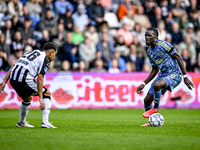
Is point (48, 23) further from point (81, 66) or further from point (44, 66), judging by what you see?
point (44, 66)

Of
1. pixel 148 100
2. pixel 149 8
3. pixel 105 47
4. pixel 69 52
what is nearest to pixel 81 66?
pixel 69 52

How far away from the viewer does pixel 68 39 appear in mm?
15211

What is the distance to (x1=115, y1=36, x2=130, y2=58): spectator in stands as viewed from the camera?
1594 cm

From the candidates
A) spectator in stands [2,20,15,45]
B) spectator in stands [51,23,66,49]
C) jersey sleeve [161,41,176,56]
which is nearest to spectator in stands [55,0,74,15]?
spectator in stands [51,23,66,49]

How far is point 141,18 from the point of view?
17938mm

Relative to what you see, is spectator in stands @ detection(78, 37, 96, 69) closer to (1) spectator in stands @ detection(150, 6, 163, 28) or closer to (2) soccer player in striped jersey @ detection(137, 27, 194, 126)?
(1) spectator in stands @ detection(150, 6, 163, 28)

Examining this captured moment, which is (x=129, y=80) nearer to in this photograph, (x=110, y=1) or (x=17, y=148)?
(x=110, y=1)

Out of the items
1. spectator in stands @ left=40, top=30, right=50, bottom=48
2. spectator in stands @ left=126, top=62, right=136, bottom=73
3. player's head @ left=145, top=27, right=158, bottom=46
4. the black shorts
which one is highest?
spectator in stands @ left=40, top=30, right=50, bottom=48

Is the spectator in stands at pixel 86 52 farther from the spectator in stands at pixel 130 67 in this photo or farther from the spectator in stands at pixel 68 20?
the spectator in stands at pixel 130 67

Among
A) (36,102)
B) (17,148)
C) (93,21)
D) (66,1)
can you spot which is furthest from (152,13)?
(17,148)

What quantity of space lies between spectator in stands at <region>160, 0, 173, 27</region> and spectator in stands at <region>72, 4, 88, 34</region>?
4.59 metres

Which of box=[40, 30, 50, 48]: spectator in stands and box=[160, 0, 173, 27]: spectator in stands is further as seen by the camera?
box=[160, 0, 173, 27]: spectator in stands

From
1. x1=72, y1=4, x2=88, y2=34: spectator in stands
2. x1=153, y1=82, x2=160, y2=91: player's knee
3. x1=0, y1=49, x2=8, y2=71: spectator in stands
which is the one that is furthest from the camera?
x1=72, y1=4, x2=88, y2=34: spectator in stands

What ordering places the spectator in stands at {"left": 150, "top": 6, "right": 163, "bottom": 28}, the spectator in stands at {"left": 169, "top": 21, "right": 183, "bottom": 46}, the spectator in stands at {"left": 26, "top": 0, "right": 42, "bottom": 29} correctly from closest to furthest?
the spectator in stands at {"left": 26, "top": 0, "right": 42, "bottom": 29}
the spectator in stands at {"left": 169, "top": 21, "right": 183, "bottom": 46}
the spectator in stands at {"left": 150, "top": 6, "right": 163, "bottom": 28}
